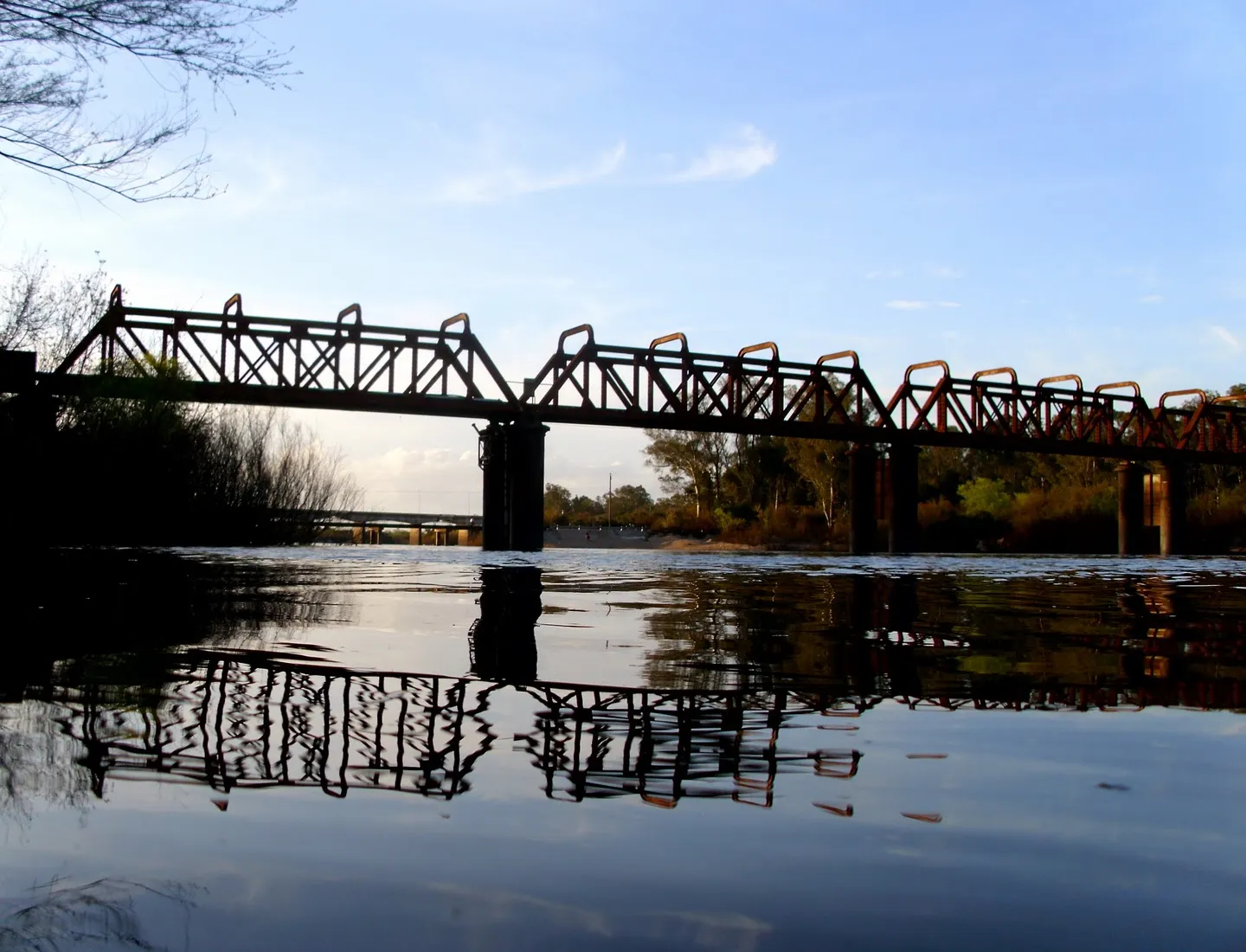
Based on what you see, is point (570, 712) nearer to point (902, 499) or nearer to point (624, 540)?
point (902, 499)

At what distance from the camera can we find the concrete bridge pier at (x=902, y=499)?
154 feet

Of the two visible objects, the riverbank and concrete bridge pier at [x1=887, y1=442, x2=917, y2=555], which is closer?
concrete bridge pier at [x1=887, y1=442, x2=917, y2=555]

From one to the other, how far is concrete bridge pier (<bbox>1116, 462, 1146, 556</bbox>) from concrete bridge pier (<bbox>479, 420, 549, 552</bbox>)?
31.4m

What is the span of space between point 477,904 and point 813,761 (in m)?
1.37

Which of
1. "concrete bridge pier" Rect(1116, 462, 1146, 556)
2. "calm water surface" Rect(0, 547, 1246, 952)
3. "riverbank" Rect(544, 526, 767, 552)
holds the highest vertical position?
"concrete bridge pier" Rect(1116, 462, 1146, 556)

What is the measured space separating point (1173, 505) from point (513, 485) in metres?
34.9

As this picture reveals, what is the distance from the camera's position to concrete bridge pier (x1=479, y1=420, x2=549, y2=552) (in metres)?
39.8

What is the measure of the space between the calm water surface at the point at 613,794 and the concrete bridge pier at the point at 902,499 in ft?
136

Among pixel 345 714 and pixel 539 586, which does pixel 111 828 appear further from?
pixel 539 586

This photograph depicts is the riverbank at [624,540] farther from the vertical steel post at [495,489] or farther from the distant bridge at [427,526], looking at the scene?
the vertical steel post at [495,489]

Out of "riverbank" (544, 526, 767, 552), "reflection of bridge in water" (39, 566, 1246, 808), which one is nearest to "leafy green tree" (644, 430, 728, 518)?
"riverbank" (544, 526, 767, 552)

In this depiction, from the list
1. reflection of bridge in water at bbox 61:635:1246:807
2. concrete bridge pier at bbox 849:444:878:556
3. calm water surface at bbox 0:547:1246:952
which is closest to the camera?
calm water surface at bbox 0:547:1246:952

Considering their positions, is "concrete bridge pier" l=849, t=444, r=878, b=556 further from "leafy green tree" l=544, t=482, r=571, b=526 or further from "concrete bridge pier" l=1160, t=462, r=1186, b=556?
"leafy green tree" l=544, t=482, r=571, b=526

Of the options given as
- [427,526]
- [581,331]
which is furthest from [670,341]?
[427,526]
